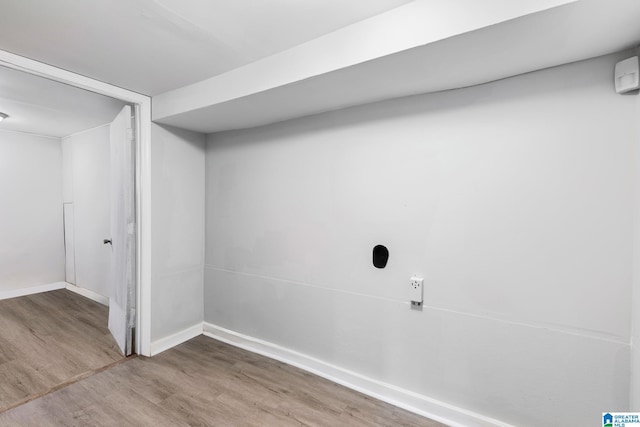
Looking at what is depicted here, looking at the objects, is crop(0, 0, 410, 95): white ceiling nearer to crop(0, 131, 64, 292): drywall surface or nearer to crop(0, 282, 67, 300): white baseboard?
crop(0, 131, 64, 292): drywall surface

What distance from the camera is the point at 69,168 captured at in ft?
14.0

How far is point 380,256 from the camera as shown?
6.48ft

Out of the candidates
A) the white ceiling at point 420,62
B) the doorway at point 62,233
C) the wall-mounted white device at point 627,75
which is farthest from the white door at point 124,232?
the wall-mounted white device at point 627,75

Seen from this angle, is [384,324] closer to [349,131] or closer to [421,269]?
[421,269]

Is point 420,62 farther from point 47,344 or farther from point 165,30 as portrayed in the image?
point 47,344

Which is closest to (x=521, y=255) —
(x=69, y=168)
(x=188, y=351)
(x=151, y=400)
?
(x=151, y=400)

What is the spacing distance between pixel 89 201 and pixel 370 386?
4.28 m

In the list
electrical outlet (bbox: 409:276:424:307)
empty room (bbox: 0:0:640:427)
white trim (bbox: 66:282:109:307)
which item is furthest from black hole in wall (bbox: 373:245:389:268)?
white trim (bbox: 66:282:109:307)

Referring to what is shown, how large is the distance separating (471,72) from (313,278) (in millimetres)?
1743

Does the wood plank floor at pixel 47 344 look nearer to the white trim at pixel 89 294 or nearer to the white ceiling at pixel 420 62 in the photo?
the white trim at pixel 89 294

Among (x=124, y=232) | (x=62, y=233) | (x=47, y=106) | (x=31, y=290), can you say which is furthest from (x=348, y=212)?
(x=31, y=290)

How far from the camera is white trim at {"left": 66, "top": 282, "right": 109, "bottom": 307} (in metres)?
3.76

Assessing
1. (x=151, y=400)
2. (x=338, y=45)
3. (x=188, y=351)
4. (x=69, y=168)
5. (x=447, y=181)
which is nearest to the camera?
(x=338, y=45)

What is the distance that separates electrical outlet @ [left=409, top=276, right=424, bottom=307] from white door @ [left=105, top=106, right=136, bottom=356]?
2366 millimetres
